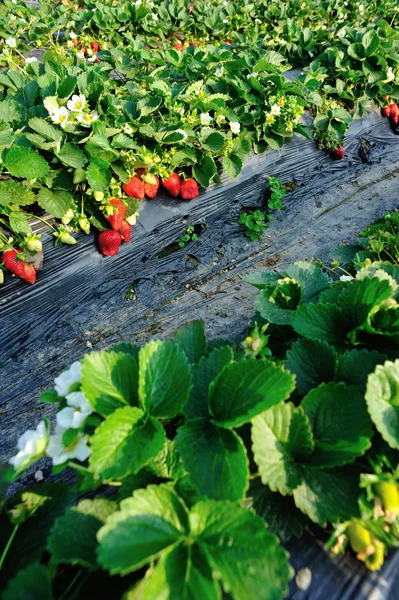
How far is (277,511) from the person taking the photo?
2.67ft

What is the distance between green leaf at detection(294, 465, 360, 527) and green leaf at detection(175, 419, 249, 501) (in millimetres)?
135

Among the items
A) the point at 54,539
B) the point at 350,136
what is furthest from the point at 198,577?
the point at 350,136

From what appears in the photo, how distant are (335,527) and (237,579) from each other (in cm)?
26

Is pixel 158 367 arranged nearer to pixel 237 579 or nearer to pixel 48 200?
pixel 237 579

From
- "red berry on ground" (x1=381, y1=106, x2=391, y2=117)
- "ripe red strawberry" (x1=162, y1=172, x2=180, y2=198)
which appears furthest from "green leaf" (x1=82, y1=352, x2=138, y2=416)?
"red berry on ground" (x1=381, y1=106, x2=391, y2=117)

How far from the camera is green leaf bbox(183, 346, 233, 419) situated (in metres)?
0.87

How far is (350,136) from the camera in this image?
3771 mm

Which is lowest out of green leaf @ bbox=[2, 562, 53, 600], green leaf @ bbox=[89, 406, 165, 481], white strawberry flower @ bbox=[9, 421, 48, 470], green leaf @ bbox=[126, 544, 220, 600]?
green leaf @ bbox=[126, 544, 220, 600]

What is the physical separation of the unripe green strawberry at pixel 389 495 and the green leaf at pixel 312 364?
275mm

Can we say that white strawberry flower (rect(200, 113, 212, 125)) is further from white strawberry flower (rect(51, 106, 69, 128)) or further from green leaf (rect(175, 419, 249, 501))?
green leaf (rect(175, 419, 249, 501))

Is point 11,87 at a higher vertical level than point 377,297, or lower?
higher

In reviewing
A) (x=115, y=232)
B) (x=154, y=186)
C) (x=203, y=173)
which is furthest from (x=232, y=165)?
(x=115, y=232)

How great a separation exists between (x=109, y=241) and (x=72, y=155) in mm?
547

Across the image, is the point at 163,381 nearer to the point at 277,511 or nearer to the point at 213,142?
the point at 277,511
